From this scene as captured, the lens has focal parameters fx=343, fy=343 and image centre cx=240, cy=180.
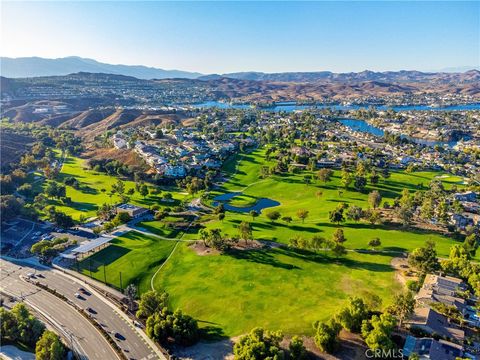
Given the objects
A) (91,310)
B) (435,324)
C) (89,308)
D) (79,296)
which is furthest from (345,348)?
(79,296)

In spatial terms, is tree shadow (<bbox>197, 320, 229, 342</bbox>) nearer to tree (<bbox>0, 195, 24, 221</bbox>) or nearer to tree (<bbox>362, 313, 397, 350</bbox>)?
tree (<bbox>362, 313, 397, 350</bbox>)

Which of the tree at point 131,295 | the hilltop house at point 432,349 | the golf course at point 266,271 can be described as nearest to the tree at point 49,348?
the tree at point 131,295

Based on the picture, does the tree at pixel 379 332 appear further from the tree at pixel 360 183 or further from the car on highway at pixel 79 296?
the tree at pixel 360 183

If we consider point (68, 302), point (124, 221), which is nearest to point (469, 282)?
point (68, 302)

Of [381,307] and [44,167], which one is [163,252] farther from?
[44,167]

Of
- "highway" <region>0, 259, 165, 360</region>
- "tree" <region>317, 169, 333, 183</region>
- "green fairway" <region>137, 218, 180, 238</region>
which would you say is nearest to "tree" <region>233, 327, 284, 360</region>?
"highway" <region>0, 259, 165, 360</region>

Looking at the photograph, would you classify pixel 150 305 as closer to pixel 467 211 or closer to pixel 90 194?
pixel 90 194
